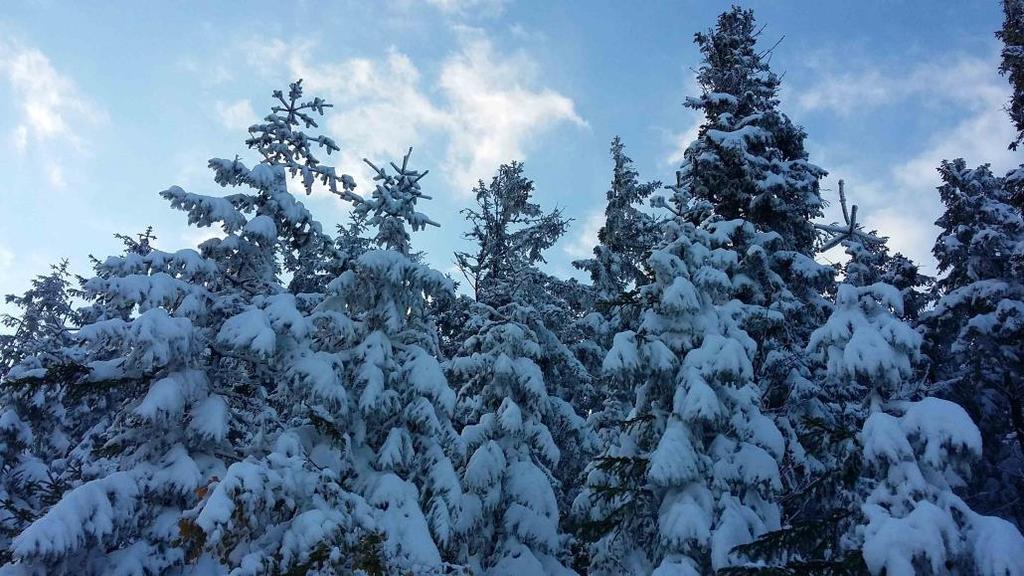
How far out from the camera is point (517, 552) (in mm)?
16188

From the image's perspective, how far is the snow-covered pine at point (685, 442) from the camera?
11406 millimetres

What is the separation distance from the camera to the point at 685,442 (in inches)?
472

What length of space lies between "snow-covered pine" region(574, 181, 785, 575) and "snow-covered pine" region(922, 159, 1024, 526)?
32.5 feet

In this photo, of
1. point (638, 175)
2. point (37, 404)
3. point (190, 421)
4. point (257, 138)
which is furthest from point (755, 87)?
point (37, 404)

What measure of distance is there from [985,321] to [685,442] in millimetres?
13550

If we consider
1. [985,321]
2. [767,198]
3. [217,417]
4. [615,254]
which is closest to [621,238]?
[615,254]

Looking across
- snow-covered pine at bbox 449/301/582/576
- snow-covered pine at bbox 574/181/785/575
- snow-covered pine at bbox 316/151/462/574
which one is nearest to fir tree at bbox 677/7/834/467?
snow-covered pine at bbox 574/181/785/575

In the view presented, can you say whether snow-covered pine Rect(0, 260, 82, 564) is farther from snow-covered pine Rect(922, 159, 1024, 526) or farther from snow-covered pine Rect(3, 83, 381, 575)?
snow-covered pine Rect(922, 159, 1024, 526)

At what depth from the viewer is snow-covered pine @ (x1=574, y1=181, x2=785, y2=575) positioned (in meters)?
11.4

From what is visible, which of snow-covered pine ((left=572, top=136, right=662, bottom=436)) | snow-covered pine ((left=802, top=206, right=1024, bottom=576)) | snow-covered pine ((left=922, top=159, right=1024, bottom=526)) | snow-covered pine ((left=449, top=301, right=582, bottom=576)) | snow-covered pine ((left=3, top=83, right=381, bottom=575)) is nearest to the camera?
snow-covered pine ((left=802, top=206, right=1024, bottom=576))

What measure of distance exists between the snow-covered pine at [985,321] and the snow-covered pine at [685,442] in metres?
9.91

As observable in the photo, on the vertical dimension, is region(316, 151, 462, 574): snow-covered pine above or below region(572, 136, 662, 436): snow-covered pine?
below

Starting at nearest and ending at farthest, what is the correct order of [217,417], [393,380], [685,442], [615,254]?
[217,417], [685,442], [393,380], [615,254]

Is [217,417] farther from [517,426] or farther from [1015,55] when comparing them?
[1015,55]
